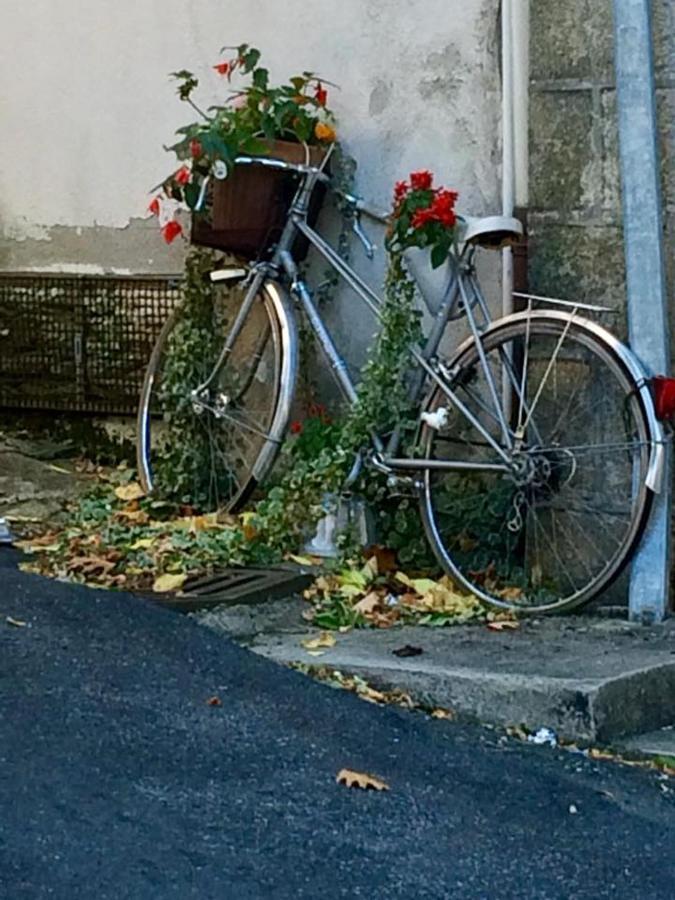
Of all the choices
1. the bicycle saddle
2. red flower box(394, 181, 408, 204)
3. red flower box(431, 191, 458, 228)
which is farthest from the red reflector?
red flower box(394, 181, 408, 204)

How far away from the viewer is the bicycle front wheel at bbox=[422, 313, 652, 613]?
5.18 m

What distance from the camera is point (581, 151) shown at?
5289mm

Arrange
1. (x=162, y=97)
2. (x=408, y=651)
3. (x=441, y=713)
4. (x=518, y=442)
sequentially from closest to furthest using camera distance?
(x=441, y=713) → (x=408, y=651) → (x=518, y=442) → (x=162, y=97)

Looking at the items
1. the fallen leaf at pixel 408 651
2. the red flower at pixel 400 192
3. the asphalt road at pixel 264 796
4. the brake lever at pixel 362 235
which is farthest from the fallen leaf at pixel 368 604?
the brake lever at pixel 362 235

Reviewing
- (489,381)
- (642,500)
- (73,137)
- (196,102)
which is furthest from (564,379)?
(73,137)

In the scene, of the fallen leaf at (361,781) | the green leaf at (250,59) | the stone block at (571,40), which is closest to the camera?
the fallen leaf at (361,781)

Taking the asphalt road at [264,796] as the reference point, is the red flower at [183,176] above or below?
above

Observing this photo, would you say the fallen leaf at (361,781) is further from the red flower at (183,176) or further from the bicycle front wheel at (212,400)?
the red flower at (183,176)

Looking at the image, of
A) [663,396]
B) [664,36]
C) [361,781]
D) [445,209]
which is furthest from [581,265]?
[361,781]

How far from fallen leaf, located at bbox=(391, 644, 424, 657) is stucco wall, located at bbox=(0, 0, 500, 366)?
189cm

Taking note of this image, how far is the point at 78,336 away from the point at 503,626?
325cm

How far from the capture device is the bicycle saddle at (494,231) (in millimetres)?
5324

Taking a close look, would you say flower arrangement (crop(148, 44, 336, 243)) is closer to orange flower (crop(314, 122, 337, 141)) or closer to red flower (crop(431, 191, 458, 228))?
orange flower (crop(314, 122, 337, 141))

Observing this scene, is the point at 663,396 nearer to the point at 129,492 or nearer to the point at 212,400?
the point at 212,400
